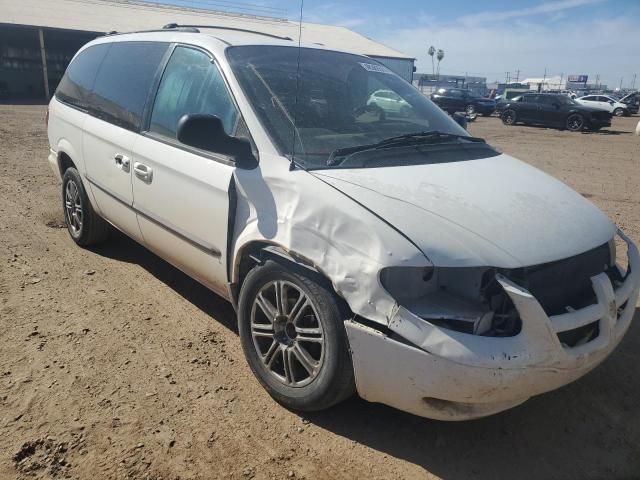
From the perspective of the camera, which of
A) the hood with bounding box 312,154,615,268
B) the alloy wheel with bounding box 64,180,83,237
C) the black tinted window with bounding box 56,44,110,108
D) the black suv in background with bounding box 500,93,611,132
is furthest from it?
the black suv in background with bounding box 500,93,611,132

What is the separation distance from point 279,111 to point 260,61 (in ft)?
1.67

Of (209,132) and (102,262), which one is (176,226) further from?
(102,262)

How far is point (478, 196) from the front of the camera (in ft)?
8.73

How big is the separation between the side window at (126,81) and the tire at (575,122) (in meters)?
21.1

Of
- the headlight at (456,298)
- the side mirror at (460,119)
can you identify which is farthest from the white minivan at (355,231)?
the side mirror at (460,119)

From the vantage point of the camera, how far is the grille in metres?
2.36

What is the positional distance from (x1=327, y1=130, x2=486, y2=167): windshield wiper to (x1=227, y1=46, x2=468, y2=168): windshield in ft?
0.14

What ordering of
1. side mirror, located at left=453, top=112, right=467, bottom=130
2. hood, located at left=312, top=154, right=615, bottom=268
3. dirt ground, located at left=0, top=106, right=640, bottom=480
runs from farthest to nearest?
1. side mirror, located at left=453, top=112, right=467, bottom=130
2. dirt ground, located at left=0, top=106, right=640, bottom=480
3. hood, located at left=312, top=154, right=615, bottom=268

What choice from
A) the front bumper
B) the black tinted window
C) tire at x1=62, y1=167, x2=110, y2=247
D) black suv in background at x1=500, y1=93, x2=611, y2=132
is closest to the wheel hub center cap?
the front bumper

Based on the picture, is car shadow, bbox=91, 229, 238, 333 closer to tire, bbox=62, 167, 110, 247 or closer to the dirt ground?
the dirt ground

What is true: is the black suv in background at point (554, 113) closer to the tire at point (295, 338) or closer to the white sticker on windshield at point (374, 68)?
the white sticker on windshield at point (374, 68)

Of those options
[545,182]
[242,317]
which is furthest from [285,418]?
[545,182]

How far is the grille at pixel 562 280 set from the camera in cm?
236

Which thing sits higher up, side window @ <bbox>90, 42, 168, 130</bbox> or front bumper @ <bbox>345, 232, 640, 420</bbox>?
side window @ <bbox>90, 42, 168, 130</bbox>
